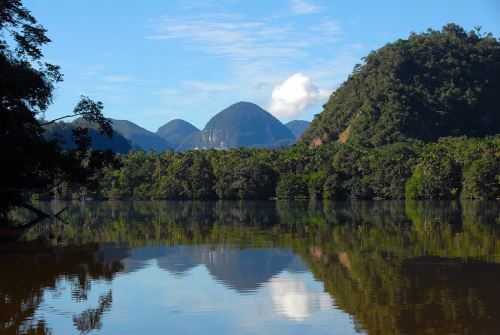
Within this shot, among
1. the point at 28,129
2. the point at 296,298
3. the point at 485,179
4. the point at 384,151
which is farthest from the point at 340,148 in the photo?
the point at 296,298

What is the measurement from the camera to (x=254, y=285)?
19.6m

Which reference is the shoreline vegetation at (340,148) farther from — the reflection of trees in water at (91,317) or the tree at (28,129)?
the reflection of trees in water at (91,317)

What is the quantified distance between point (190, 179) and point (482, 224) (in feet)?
302

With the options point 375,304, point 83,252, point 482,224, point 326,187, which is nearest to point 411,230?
point 482,224

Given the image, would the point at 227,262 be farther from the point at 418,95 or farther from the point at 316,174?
the point at 418,95

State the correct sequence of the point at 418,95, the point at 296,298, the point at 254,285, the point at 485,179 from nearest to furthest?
the point at 296,298 < the point at 254,285 < the point at 485,179 < the point at 418,95

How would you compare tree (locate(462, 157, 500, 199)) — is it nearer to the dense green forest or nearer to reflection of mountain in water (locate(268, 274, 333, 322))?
the dense green forest

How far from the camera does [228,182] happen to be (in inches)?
4919

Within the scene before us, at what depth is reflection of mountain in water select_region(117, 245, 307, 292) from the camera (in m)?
21.0

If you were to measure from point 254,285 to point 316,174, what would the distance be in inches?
4047

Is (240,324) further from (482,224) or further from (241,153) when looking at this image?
(241,153)

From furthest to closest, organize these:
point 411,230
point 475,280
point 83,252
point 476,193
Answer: point 476,193 < point 411,230 < point 83,252 < point 475,280

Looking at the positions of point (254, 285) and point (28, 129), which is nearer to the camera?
point (254, 285)

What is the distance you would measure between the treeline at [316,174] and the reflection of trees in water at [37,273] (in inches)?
3118
